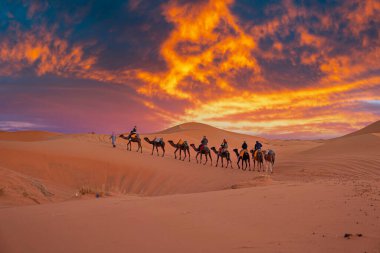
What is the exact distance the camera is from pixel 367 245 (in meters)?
3.69

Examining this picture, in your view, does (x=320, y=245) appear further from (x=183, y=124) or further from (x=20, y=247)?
(x=183, y=124)

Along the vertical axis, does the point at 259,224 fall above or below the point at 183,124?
below

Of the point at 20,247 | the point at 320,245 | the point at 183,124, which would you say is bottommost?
the point at 20,247

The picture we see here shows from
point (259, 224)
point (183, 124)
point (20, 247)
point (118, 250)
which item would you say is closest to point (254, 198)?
point (259, 224)

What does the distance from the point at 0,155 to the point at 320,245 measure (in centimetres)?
2310

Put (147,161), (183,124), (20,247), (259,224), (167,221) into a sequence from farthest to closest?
(183,124), (147,161), (167,221), (259,224), (20,247)

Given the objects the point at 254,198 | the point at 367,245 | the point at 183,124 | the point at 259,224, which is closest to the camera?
the point at 367,245

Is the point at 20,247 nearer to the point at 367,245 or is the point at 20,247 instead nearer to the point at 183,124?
the point at 367,245

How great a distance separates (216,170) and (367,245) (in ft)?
70.7

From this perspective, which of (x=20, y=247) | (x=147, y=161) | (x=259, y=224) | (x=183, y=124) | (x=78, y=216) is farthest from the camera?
(x=183, y=124)

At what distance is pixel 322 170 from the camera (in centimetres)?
2261

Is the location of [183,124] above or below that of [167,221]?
above

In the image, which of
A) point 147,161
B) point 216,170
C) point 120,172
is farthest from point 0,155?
point 216,170

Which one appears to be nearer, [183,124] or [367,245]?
[367,245]
